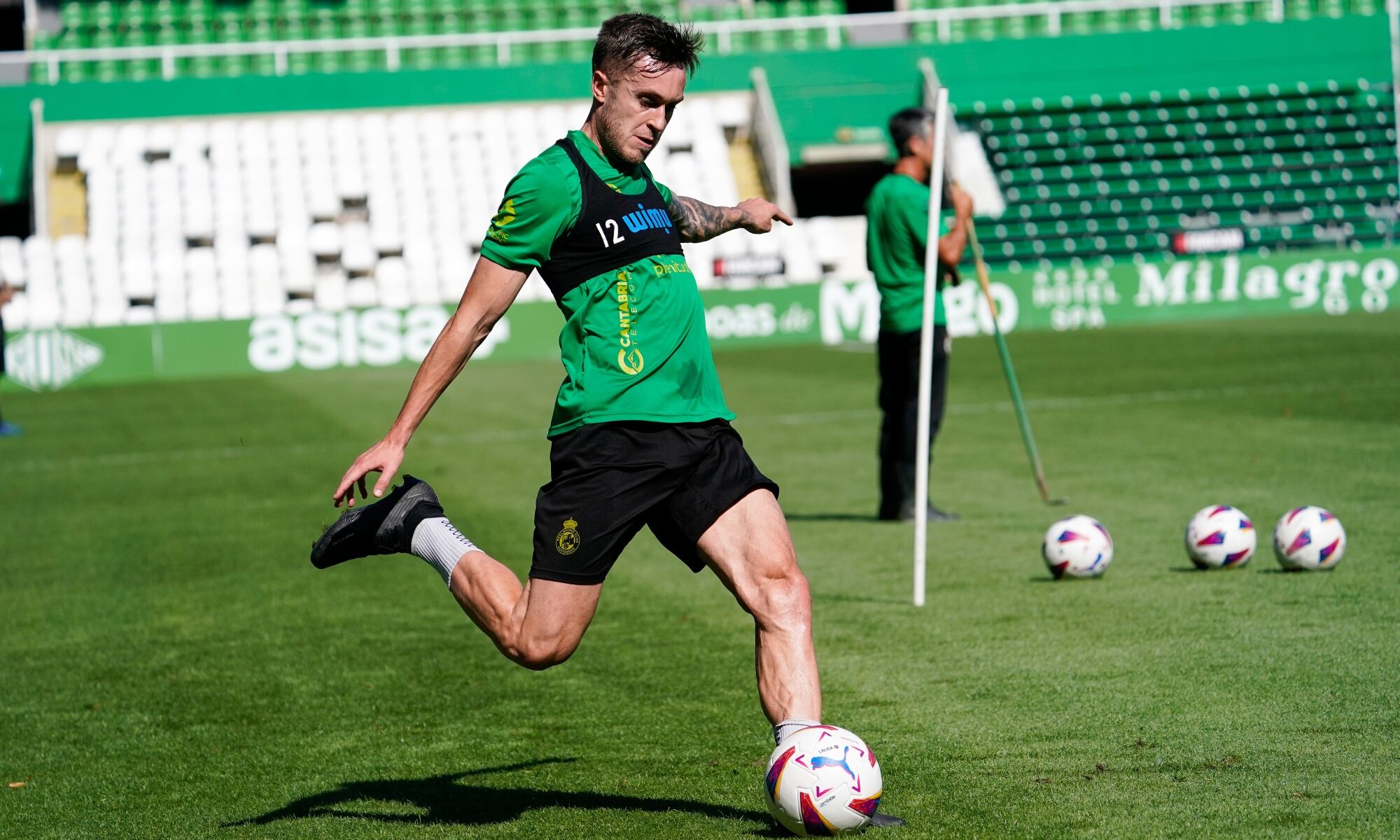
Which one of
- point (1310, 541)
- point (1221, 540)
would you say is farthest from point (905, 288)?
point (1310, 541)

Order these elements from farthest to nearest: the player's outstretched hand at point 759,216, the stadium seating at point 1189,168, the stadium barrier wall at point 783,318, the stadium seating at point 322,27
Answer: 1. the stadium seating at point 322,27
2. the stadium seating at point 1189,168
3. the stadium barrier wall at point 783,318
4. the player's outstretched hand at point 759,216

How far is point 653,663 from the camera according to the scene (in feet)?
22.6

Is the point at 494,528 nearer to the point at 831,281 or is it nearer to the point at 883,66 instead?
the point at 831,281

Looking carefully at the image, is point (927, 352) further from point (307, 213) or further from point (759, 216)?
point (307, 213)

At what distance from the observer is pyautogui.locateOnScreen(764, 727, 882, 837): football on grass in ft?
14.2

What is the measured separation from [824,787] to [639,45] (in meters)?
2.02

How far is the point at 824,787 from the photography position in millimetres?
4309

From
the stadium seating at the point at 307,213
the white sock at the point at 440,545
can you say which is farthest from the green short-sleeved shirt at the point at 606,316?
the stadium seating at the point at 307,213

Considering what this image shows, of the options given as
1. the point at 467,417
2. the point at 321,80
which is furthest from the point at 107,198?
the point at 467,417

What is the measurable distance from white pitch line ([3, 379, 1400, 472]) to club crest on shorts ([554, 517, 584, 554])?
38.4 ft

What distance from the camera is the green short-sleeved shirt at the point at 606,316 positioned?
4453 mm

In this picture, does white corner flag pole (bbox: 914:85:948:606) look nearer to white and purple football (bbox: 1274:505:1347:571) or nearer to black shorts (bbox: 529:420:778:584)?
white and purple football (bbox: 1274:505:1347:571)

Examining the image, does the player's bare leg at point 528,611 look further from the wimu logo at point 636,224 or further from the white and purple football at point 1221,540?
the white and purple football at point 1221,540

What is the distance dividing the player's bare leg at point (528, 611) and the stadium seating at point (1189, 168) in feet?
100
